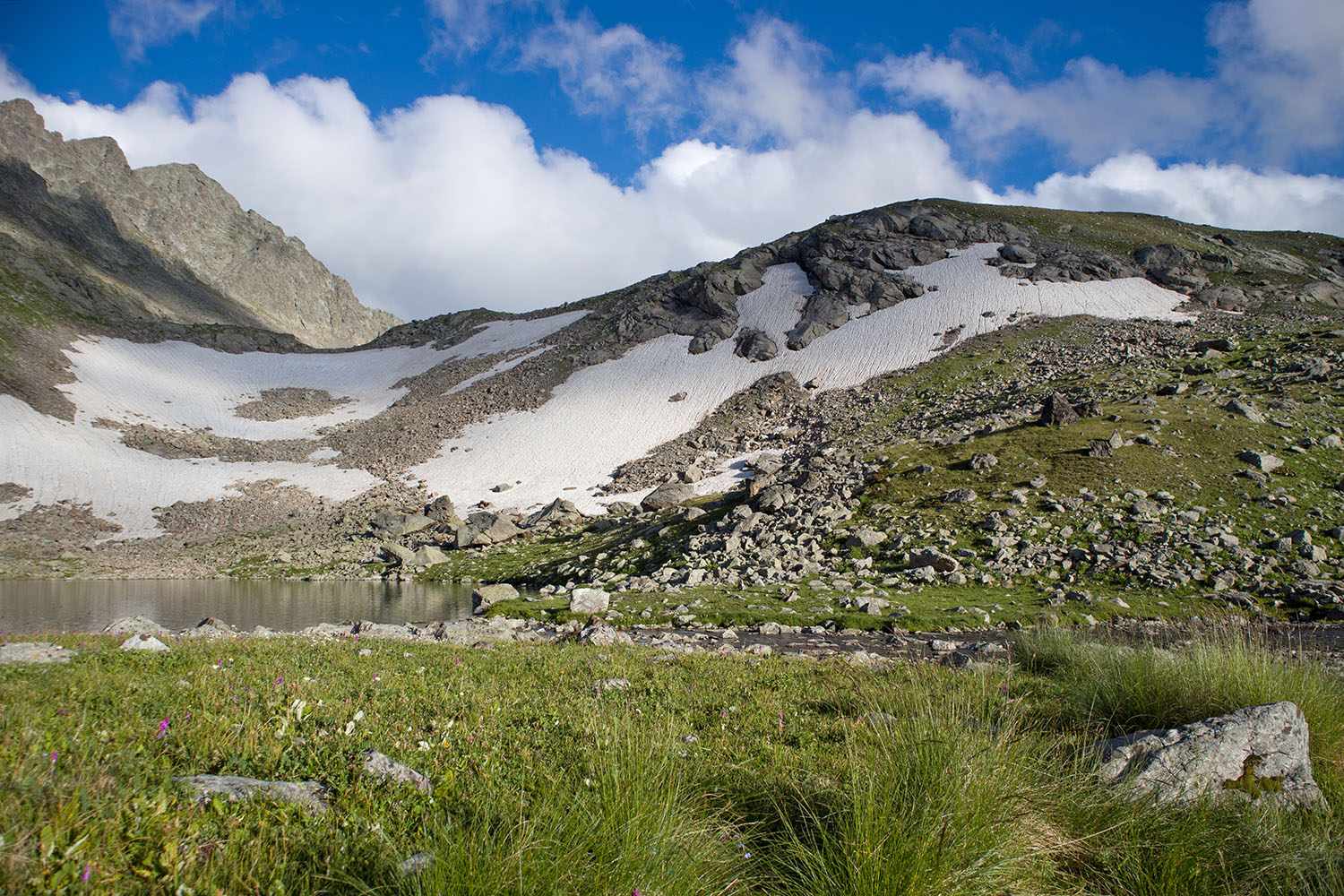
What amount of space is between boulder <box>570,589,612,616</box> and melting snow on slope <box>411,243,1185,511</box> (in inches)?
1218

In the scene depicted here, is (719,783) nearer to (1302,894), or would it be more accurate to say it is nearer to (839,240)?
(1302,894)

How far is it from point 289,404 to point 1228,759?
98271 mm

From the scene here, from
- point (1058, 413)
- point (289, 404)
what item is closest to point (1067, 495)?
point (1058, 413)

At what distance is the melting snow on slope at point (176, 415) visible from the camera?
58469 mm


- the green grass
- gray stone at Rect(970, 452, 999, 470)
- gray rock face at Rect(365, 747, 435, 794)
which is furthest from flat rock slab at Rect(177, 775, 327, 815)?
gray stone at Rect(970, 452, 999, 470)

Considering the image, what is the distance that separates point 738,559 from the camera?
2991 cm

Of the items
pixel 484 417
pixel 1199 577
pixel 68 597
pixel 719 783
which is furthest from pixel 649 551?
pixel 484 417

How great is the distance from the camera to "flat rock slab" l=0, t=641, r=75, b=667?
28.8 ft

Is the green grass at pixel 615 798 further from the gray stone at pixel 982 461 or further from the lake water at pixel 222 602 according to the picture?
the gray stone at pixel 982 461

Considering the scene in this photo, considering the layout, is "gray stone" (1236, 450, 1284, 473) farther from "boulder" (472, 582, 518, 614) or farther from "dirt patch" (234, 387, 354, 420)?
"dirt patch" (234, 387, 354, 420)

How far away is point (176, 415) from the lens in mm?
77125

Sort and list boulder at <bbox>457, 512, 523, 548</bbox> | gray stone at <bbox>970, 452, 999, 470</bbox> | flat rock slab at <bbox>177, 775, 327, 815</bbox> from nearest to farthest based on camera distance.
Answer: flat rock slab at <bbox>177, 775, 327, 815</bbox> < gray stone at <bbox>970, 452, 999, 470</bbox> < boulder at <bbox>457, 512, 523, 548</bbox>

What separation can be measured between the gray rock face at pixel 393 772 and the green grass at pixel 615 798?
11 centimetres

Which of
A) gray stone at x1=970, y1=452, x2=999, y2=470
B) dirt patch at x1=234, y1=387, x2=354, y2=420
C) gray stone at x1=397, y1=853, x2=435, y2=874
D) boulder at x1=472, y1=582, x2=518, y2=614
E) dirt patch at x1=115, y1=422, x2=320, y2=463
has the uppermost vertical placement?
dirt patch at x1=234, y1=387, x2=354, y2=420
